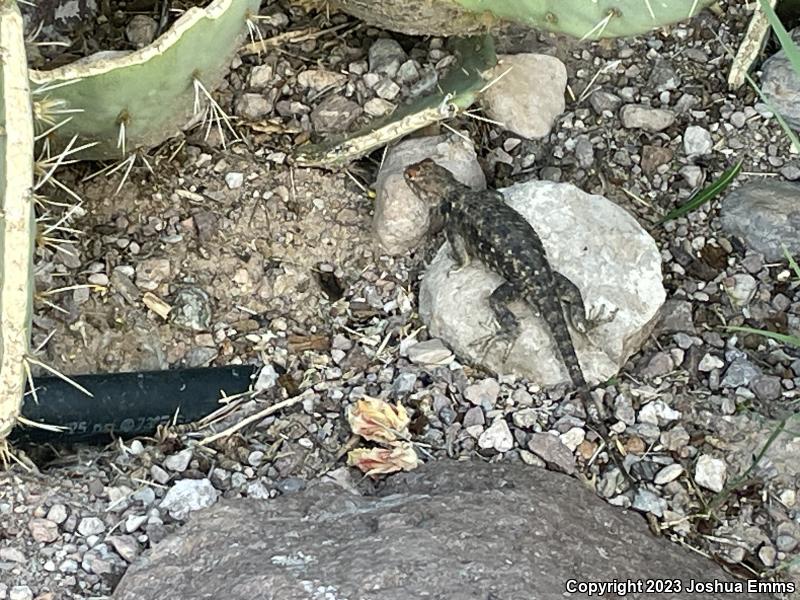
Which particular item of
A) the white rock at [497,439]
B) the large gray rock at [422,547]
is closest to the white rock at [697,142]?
the white rock at [497,439]

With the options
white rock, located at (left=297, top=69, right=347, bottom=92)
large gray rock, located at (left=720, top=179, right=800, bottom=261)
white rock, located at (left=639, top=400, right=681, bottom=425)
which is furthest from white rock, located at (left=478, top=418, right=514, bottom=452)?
white rock, located at (left=297, top=69, right=347, bottom=92)

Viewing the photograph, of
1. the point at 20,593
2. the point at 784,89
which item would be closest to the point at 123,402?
the point at 20,593

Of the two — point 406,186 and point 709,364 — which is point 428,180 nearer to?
point 406,186

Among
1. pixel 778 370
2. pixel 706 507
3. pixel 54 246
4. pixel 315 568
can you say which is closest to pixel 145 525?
pixel 315 568

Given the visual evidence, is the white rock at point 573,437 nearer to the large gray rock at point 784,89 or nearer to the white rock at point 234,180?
the white rock at point 234,180

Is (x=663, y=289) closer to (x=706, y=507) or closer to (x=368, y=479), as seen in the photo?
(x=706, y=507)

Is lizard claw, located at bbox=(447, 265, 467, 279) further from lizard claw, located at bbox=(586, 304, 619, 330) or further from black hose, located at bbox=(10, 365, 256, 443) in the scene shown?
black hose, located at bbox=(10, 365, 256, 443)
